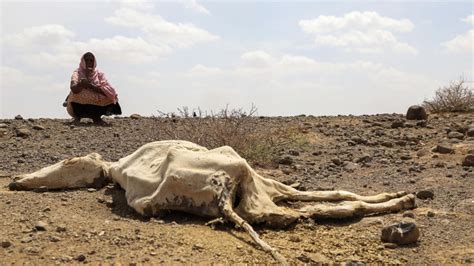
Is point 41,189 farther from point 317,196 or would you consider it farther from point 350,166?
point 350,166

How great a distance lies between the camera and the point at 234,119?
8781mm

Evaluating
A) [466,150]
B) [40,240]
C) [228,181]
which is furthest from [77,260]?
[466,150]

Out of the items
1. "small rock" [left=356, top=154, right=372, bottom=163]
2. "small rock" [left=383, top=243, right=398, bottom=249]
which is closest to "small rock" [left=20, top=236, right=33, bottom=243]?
"small rock" [left=383, top=243, right=398, bottom=249]

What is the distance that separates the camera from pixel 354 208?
5.39m

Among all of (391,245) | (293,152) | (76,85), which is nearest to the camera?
(391,245)

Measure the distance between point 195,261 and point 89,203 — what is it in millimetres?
1745

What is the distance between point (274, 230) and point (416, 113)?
922 cm

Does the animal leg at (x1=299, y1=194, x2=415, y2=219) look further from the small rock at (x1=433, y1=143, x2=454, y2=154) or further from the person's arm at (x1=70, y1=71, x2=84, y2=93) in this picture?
the person's arm at (x1=70, y1=71, x2=84, y2=93)

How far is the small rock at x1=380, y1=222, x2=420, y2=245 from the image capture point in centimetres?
467

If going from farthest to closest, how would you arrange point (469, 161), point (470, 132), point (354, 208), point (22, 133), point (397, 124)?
1. point (397, 124)
2. point (22, 133)
3. point (470, 132)
4. point (469, 161)
5. point (354, 208)

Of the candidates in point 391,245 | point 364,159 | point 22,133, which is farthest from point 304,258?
point 22,133

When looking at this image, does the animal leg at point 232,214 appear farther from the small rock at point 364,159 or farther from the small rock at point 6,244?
the small rock at point 364,159

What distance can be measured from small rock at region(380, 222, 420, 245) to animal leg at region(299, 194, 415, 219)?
63 cm

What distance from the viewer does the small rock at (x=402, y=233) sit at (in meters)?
4.67
